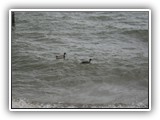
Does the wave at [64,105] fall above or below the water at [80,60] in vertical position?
below

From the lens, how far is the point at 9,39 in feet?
11.7

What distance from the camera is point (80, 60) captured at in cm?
364

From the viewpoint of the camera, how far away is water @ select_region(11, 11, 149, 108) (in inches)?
140

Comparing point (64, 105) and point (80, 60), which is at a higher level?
point (80, 60)

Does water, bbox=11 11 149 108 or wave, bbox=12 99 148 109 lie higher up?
water, bbox=11 11 149 108

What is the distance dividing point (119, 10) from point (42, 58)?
0.81 metres

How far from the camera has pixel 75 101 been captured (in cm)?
354

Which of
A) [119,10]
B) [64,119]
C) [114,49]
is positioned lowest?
[64,119]

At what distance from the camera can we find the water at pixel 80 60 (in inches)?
140
